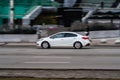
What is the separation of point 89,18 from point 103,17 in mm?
1974

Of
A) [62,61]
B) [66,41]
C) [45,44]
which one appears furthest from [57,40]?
[62,61]

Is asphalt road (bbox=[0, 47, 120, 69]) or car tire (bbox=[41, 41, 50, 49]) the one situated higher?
asphalt road (bbox=[0, 47, 120, 69])

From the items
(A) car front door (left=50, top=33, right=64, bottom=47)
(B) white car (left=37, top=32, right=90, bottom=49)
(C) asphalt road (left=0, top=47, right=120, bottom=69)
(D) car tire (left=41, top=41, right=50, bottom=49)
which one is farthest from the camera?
(D) car tire (left=41, top=41, right=50, bottom=49)

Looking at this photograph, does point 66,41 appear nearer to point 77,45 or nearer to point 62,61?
point 77,45

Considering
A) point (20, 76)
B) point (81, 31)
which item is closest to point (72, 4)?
point (81, 31)

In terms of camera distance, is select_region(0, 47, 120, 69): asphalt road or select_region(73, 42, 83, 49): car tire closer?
select_region(0, 47, 120, 69): asphalt road

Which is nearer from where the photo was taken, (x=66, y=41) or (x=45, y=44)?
(x=66, y=41)

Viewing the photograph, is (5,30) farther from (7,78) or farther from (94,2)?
(94,2)

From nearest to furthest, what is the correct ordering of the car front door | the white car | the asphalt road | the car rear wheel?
the asphalt road → the car rear wheel → the white car → the car front door

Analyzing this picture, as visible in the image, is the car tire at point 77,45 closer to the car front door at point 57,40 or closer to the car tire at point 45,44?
the car front door at point 57,40

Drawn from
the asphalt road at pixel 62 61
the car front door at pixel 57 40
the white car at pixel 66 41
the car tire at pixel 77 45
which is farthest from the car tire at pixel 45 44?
the asphalt road at pixel 62 61

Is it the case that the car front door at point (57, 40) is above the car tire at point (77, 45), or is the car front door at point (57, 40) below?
above

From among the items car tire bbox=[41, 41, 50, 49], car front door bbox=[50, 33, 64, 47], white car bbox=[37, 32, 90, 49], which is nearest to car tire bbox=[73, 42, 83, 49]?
white car bbox=[37, 32, 90, 49]

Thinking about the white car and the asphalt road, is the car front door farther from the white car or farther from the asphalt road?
the asphalt road
